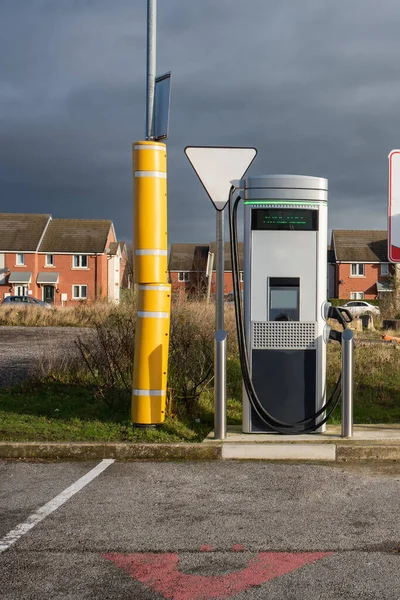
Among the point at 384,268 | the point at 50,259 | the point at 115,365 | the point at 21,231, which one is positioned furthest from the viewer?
the point at 384,268

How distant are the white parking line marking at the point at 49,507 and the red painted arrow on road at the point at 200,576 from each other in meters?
0.68

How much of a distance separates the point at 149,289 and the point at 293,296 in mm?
1440

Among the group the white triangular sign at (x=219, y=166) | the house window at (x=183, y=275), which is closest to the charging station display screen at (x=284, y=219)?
the white triangular sign at (x=219, y=166)

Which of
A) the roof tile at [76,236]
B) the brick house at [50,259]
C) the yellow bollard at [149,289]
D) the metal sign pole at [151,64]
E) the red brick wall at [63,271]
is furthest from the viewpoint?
the roof tile at [76,236]

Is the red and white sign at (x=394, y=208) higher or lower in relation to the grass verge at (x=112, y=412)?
higher

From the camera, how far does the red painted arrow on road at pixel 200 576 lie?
3.75 m

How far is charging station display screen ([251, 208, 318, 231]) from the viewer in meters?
7.33

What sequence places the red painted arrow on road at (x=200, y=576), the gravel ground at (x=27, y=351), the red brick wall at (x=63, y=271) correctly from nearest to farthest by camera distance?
the red painted arrow on road at (x=200, y=576), the gravel ground at (x=27, y=351), the red brick wall at (x=63, y=271)

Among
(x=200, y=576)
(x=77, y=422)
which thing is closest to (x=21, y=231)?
(x=77, y=422)

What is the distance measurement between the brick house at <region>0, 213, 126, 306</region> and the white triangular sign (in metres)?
56.8

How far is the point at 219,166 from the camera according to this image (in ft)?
24.2

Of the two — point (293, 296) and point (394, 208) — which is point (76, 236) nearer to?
point (293, 296)

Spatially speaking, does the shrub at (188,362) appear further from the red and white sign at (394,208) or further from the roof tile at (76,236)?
the roof tile at (76,236)

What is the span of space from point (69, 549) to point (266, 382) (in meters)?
3.32
